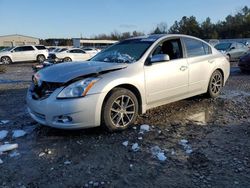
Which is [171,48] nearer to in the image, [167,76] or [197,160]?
[167,76]

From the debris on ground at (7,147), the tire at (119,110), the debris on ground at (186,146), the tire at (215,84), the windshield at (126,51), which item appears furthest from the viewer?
the tire at (215,84)

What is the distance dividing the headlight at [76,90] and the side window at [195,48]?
266cm

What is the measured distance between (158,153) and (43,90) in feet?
6.87

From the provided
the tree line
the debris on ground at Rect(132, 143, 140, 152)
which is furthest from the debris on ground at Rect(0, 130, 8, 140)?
the tree line

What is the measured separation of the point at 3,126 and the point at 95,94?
206 cm

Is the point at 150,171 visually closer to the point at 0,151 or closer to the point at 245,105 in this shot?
the point at 0,151

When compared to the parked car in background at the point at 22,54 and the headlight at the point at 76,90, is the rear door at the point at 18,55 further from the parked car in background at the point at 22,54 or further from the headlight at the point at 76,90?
the headlight at the point at 76,90

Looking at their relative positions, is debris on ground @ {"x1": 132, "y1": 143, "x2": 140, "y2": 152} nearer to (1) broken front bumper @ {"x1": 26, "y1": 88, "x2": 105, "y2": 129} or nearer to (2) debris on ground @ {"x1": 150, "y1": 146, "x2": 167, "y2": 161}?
(2) debris on ground @ {"x1": 150, "y1": 146, "x2": 167, "y2": 161}

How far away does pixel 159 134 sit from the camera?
16.4ft

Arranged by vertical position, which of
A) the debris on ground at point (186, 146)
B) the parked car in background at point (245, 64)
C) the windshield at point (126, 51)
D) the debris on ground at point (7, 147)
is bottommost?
the debris on ground at point (186, 146)

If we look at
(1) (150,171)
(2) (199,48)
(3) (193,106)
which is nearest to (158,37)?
(2) (199,48)

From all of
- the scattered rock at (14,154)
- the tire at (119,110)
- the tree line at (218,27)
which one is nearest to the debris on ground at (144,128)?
the tire at (119,110)

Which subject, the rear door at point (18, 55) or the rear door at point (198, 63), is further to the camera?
the rear door at point (18, 55)

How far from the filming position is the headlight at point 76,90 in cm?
463
